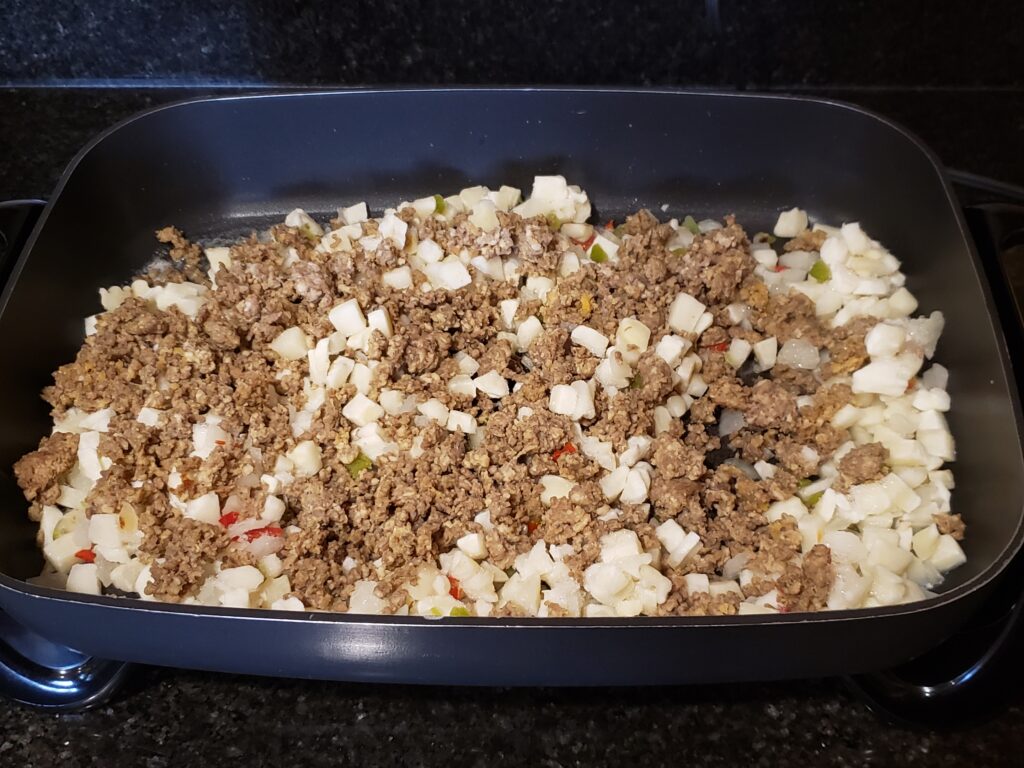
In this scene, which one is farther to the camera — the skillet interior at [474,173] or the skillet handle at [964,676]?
the skillet interior at [474,173]

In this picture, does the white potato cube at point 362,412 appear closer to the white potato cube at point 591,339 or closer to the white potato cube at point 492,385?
the white potato cube at point 492,385

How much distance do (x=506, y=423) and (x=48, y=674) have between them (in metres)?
0.59

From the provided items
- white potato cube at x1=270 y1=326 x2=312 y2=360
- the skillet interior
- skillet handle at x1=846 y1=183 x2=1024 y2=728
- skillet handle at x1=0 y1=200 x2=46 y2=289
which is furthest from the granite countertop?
skillet handle at x1=0 y1=200 x2=46 y2=289

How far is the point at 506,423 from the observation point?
1073 millimetres

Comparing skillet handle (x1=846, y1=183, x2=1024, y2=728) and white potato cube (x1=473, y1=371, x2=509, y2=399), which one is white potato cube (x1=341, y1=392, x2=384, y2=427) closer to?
white potato cube (x1=473, y1=371, x2=509, y2=399)

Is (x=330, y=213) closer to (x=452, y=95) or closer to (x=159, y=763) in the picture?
(x=452, y=95)

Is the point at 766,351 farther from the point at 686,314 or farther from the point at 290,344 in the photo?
the point at 290,344

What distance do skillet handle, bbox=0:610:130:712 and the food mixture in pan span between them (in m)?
0.08

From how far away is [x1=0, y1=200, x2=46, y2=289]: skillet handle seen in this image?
1.13 metres

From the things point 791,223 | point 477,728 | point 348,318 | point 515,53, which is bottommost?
point 477,728

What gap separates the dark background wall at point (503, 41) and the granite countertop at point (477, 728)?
963 millimetres

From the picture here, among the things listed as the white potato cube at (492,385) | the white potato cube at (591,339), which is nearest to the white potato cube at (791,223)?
the white potato cube at (591,339)

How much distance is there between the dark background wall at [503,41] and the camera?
1334 mm

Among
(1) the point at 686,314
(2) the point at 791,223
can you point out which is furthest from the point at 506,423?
(2) the point at 791,223
